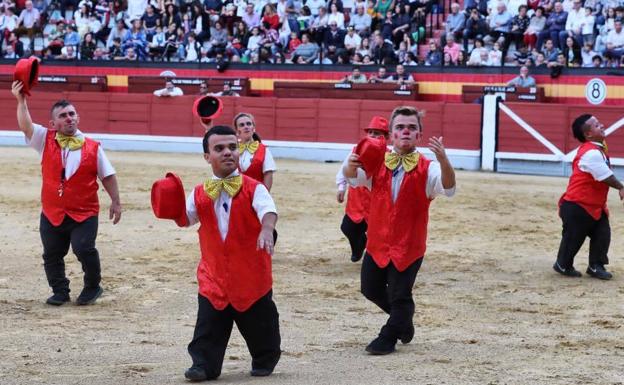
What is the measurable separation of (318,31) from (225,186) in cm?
1912

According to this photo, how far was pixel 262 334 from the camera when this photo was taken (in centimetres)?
633

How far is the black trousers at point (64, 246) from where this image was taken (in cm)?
878

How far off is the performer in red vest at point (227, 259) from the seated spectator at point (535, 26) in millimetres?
17053

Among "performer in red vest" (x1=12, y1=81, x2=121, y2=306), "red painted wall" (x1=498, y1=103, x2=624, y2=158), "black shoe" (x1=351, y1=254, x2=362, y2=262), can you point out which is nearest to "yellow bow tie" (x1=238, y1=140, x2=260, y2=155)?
"black shoe" (x1=351, y1=254, x2=362, y2=262)

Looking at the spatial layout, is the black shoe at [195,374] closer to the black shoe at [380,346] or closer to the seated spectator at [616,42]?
the black shoe at [380,346]

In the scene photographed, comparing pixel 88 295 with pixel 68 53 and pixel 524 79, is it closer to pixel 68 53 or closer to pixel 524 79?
pixel 524 79

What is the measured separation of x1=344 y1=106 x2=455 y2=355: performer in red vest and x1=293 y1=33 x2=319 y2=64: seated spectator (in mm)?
17974

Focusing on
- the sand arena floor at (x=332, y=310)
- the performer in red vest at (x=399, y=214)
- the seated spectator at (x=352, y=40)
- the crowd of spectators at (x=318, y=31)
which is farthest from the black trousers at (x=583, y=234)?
the seated spectator at (x=352, y=40)

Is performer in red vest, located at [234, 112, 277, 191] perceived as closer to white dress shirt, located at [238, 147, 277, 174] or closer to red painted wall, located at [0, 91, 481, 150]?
white dress shirt, located at [238, 147, 277, 174]

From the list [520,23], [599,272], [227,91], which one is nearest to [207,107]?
[599,272]

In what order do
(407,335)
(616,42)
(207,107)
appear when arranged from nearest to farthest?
1. (407,335)
2. (207,107)
3. (616,42)

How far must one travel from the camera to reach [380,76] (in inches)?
928

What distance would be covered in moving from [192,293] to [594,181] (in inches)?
149

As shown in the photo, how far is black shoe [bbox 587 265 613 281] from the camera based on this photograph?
10.4m
